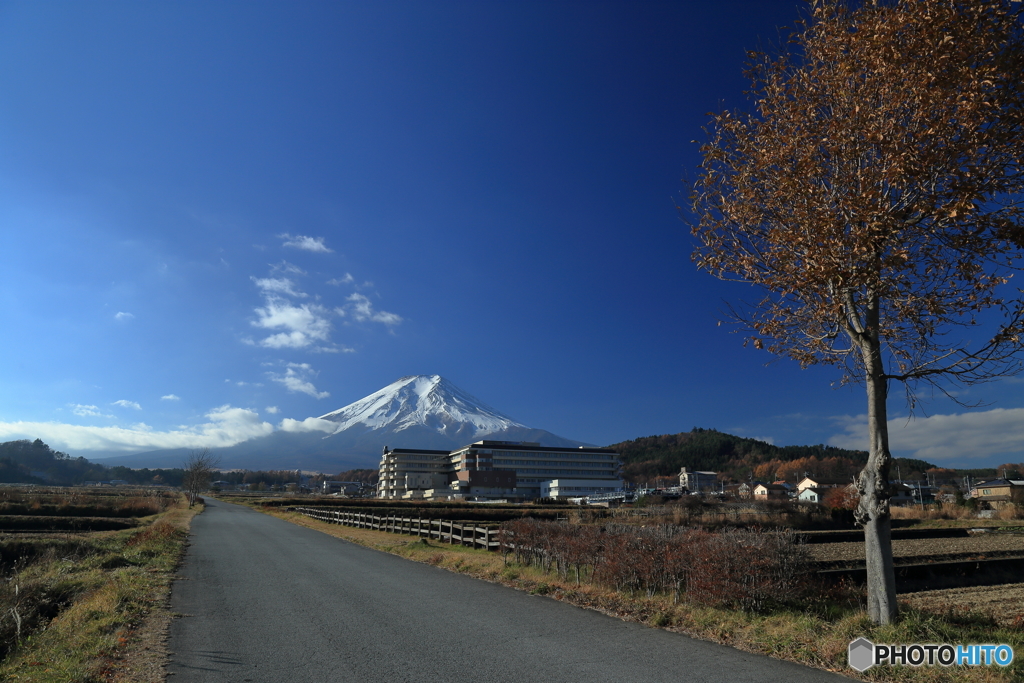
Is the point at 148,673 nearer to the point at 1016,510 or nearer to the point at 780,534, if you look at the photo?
the point at 780,534

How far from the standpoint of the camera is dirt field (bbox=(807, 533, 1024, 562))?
2414cm

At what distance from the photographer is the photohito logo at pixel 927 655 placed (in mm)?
6277

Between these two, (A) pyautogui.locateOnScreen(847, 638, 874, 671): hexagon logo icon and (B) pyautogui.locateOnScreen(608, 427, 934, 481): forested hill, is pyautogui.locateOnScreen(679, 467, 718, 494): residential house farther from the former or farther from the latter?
(A) pyautogui.locateOnScreen(847, 638, 874, 671): hexagon logo icon

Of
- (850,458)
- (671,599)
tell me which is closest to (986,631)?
(671,599)

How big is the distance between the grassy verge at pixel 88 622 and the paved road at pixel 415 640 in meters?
0.47

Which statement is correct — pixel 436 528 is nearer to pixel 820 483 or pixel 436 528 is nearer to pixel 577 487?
pixel 820 483

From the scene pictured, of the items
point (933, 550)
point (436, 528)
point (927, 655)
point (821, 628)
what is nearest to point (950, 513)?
point (933, 550)

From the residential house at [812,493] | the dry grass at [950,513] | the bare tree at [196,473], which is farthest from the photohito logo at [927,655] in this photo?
the residential house at [812,493]

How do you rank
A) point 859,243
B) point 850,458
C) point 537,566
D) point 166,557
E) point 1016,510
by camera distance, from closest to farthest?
point 859,243 < point 537,566 < point 166,557 < point 1016,510 < point 850,458

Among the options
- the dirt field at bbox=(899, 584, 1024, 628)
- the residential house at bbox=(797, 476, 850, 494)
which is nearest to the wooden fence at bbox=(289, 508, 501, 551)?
the dirt field at bbox=(899, 584, 1024, 628)

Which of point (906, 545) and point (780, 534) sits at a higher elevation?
point (780, 534)

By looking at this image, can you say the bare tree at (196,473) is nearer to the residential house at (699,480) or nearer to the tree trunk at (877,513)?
the tree trunk at (877,513)

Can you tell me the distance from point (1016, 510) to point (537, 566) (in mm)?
59796

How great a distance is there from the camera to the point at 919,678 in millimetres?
6176
